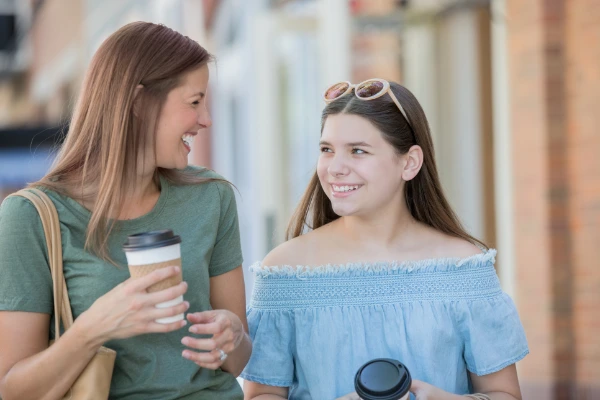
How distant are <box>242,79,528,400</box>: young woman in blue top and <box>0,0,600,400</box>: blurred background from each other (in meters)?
0.58

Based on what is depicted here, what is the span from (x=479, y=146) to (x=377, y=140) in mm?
4086

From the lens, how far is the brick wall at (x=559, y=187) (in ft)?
16.1

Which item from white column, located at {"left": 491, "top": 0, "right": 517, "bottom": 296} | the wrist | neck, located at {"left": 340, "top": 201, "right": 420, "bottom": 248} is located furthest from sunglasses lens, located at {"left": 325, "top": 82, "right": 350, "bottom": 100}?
white column, located at {"left": 491, "top": 0, "right": 517, "bottom": 296}

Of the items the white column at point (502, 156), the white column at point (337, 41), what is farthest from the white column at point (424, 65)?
the white column at point (337, 41)

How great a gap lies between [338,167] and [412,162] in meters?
0.28

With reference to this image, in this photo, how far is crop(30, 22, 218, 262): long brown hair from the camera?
2.23m

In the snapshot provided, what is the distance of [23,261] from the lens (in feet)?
6.97

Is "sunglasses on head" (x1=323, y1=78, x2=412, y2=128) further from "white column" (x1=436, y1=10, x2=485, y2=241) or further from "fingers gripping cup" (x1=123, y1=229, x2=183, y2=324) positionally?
"white column" (x1=436, y1=10, x2=485, y2=241)

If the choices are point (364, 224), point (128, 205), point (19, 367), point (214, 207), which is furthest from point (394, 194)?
point (19, 367)

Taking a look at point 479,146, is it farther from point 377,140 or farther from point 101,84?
point 101,84

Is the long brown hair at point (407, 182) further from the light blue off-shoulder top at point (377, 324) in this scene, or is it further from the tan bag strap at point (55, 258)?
the tan bag strap at point (55, 258)

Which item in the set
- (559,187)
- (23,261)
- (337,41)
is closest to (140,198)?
(23,261)

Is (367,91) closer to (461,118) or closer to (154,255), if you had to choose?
(154,255)

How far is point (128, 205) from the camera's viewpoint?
2.32 meters
